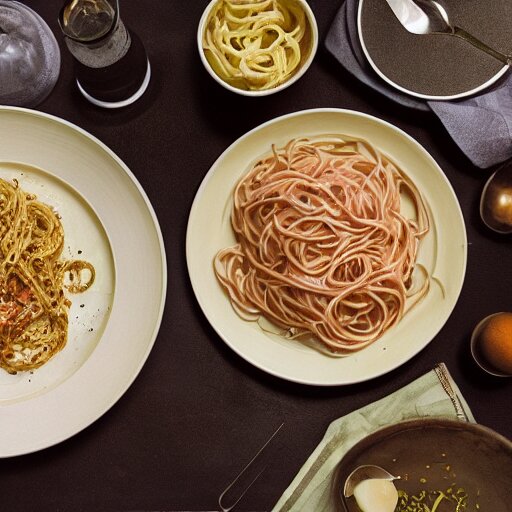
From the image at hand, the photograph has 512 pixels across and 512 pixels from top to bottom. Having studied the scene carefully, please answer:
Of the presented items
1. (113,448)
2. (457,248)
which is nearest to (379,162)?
(457,248)

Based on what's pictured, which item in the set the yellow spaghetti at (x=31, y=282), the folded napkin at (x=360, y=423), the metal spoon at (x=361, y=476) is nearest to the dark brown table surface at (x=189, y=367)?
the folded napkin at (x=360, y=423)

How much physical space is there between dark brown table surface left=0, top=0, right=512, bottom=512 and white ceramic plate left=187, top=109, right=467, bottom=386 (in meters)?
0.08

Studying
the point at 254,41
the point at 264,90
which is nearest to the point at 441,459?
the point at 264,90

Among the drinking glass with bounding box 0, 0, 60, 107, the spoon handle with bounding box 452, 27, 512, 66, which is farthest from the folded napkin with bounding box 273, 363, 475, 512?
the drinking glass with bounding box 0, 0, 60, 107

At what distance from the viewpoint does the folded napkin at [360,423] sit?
1.65m

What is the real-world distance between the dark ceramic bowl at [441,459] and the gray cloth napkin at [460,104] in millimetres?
712

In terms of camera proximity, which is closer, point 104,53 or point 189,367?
point 104,53

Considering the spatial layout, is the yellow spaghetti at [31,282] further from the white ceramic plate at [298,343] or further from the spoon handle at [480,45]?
the spoon handle at [480,45]

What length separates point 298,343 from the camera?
163cm

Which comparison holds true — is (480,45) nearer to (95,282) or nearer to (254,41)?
(254,41)

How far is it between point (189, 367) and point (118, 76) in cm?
75

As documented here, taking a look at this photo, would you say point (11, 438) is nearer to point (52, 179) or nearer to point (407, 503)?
point (52, 179)

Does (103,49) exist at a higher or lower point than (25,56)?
higher

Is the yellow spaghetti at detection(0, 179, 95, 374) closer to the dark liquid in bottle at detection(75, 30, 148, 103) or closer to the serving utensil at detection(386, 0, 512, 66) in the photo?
the dark liquid in bottle at detection(75, 30, 148, 103)
